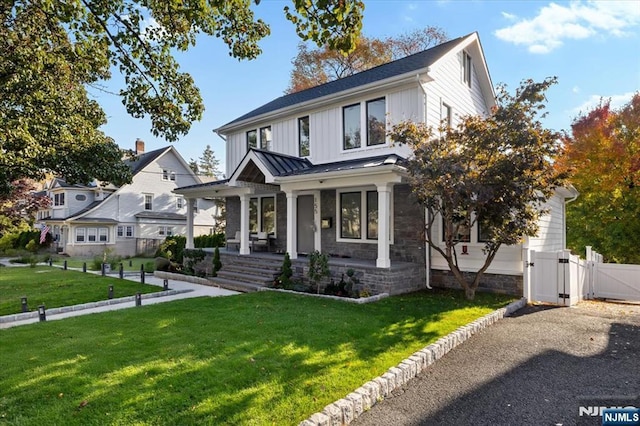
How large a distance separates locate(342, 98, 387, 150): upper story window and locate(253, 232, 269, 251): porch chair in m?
4.90

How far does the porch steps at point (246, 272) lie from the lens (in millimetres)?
11125

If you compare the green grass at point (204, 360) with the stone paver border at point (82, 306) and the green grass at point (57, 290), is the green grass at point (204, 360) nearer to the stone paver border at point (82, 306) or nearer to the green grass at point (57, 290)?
the stone paver border at point (82, 306)

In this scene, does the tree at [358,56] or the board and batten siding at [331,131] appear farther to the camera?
the tree at [358,56]

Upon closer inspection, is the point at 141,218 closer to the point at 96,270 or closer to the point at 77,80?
the point at 96,270

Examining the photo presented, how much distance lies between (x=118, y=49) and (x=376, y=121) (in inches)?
324

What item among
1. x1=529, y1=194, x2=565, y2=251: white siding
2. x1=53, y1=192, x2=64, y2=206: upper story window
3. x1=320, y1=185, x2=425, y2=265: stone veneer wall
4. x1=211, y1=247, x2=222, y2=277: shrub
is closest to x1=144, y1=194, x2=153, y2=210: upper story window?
x1=53, y1=192, x2=64, y2=206: upper story window

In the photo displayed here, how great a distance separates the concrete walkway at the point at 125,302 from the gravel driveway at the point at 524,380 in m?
7.10

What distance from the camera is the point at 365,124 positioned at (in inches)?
486

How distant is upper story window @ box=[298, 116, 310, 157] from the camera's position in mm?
14094

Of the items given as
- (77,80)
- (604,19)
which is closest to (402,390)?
(77,80)

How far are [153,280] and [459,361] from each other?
1122 cm

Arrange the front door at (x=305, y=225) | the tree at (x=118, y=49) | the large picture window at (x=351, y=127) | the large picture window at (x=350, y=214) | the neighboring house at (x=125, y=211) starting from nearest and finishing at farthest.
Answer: the tree at (x=118, y=49)
the large picture window at (x=350, y=214)
the large picture window at (x=351, y=127)
the front door at (x=305, y=225)
the neighboring house at (x=125, y=211)

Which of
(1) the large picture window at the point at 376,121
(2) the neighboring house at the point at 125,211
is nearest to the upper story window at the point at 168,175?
(2) the neighboring house at the point at 125,211

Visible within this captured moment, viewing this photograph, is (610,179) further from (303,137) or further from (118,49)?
(118,49)
